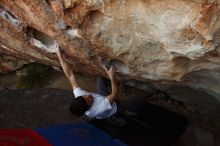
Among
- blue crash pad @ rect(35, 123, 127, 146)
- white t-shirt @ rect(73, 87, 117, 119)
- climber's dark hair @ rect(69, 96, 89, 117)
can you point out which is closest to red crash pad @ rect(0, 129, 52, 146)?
blue crash pad @ rect(35, 123, 127, 146)

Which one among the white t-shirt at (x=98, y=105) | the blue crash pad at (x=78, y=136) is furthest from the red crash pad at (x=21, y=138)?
the white t-shirt at (x=98, y=105)

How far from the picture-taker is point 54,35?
460 cm

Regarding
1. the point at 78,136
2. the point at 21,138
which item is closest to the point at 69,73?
the point at 78,136

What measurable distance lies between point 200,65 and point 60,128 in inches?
84.7

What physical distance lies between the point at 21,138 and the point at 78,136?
69cm

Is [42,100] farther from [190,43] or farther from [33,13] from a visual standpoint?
[190,43]

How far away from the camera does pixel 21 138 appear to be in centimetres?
482

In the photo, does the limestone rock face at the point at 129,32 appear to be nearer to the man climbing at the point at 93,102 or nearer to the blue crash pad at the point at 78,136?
the man climbing at the point at 93,102

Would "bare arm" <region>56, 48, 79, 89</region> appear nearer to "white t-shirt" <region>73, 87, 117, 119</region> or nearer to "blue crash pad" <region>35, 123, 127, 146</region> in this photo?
"white t-shirt" <region>73, 87, 117, 119</region>

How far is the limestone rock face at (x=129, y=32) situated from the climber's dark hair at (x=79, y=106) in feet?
2.07

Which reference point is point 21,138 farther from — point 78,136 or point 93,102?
point 93,102

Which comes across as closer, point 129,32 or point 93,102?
point 129,32

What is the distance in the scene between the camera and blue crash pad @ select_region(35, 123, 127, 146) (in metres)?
4.84

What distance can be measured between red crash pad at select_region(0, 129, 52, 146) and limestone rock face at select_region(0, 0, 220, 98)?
104 cm
